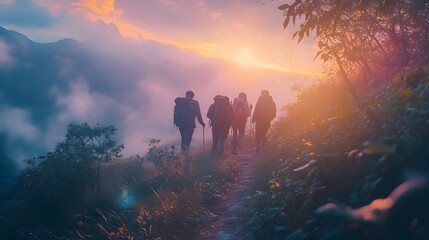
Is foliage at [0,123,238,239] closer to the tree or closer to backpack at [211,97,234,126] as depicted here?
the tree

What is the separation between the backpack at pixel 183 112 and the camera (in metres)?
13.1

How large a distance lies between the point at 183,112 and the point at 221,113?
1.47m

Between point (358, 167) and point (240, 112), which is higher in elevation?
point (240, 112)

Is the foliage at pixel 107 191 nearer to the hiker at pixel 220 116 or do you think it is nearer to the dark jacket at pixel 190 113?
the hiker at pixel 220 116

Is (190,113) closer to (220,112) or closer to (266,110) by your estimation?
(220,112)

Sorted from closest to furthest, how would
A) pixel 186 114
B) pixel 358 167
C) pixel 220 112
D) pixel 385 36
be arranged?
1. pixel 358 167
2. pixel 385 36
3. pixel 220 112
4. pixel 186 114

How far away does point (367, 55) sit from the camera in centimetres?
1176

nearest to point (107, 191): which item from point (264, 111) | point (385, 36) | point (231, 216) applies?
point (231, 216)

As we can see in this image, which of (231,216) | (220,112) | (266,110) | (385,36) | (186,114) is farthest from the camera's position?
(266,110)


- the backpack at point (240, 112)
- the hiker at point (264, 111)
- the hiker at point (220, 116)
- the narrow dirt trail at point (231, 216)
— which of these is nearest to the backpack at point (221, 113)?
the hiker at point (220, 116)

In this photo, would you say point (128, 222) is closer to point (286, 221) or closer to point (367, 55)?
point (286, 221)

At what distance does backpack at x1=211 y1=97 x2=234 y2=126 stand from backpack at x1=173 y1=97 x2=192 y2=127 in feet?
3.08

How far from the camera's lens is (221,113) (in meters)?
12.5

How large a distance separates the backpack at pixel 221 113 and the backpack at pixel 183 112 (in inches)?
36.9
